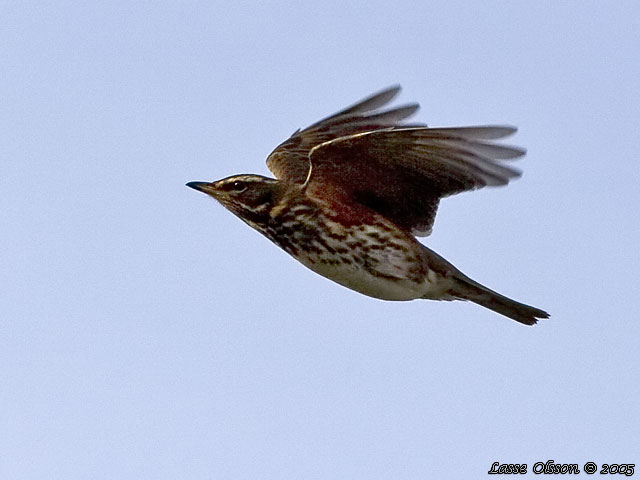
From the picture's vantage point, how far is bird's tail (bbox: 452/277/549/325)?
1262 cm

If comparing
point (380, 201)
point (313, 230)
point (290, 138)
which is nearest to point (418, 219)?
point (380, 201)

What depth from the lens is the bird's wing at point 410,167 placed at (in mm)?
11617

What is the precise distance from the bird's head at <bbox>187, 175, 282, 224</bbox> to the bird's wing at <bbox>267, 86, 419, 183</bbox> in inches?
44.7

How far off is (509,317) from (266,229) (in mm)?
2810

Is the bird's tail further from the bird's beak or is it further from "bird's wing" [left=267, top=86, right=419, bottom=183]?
the bird's beak

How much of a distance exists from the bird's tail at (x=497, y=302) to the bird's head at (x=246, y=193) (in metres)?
2.19

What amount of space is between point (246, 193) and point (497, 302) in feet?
9.65

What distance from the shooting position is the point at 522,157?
1165 cm

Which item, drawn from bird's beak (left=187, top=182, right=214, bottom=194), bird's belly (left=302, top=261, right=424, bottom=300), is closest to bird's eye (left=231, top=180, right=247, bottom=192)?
bird's beak (left=187, top=182, right=214, bottom=194)

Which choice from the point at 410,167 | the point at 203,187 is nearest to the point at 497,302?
the point at 410,167

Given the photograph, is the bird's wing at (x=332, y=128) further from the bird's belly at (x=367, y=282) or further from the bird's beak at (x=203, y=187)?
the bird's belly at (x=367, y=282)

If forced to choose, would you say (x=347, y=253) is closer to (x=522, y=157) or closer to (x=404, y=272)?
(x=404, y=272)

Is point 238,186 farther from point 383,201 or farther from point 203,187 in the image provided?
point 383,201

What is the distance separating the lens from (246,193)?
12500 millimetres
